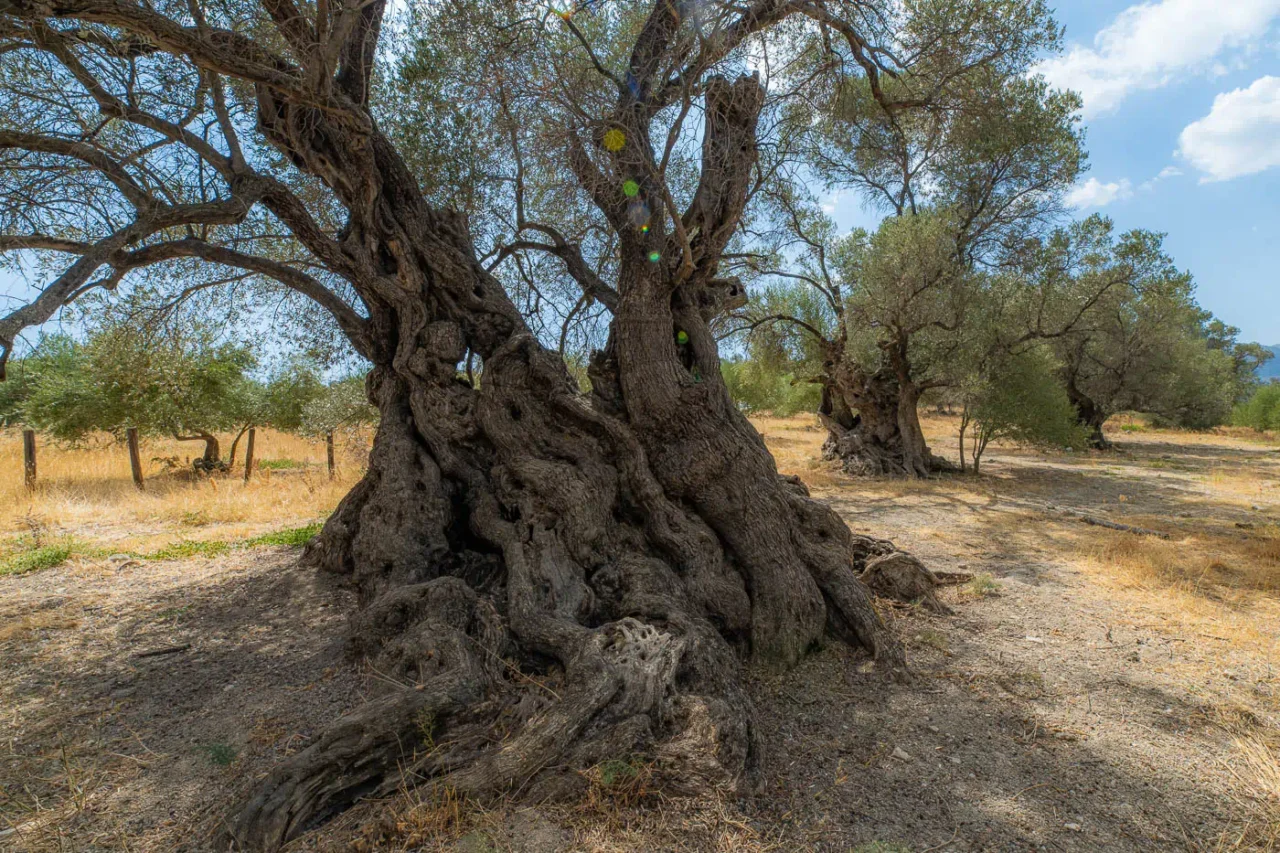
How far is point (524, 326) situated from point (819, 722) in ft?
13.7

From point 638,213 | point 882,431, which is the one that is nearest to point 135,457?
point 638,213

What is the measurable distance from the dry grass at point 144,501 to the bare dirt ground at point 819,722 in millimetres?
2200

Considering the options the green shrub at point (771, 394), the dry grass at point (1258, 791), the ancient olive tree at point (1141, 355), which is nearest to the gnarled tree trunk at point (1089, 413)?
the ancient olive tree at point (1141, 355)

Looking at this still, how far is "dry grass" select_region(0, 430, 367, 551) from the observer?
8820 millimetres

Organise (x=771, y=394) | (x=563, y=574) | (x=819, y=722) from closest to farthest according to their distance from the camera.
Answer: (x=819, y=722)
(x=563, y=574)
(x=771, y=394)

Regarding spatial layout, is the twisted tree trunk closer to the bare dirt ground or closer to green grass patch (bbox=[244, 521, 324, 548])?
the bare dirt ground

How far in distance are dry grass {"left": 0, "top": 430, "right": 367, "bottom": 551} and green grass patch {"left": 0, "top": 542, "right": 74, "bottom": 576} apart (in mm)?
504

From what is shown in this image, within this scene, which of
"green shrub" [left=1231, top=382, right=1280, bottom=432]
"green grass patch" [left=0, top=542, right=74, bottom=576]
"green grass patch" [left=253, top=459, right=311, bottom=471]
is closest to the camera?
"green grass patch" [left=0, top=542, right=74, bottom=576]

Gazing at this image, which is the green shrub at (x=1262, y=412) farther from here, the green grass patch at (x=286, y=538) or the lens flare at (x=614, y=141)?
the green grass patch at (x=286, y=538)

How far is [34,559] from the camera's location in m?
6.74

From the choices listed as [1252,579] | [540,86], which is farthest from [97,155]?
[1252,579]

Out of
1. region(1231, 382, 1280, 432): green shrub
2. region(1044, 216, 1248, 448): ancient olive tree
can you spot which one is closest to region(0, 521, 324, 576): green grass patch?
region(1044, 216, 1248, 448): ancient olive tree

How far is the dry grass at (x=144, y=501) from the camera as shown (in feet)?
28.9

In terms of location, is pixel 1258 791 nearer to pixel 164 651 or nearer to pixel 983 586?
pixel 983 586
